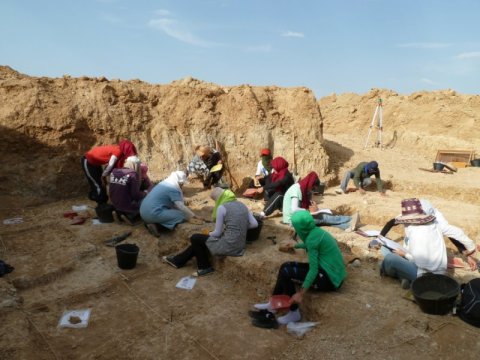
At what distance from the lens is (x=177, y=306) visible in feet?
13.9

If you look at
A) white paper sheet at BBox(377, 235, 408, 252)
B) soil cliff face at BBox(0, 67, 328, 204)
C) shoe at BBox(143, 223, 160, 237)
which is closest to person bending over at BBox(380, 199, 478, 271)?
white paper sheet at BBox(377, 235, 408, 252)

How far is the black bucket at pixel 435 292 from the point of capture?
361 cm

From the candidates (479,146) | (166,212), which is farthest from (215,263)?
(479,146)

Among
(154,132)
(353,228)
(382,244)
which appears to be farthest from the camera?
(154,132)

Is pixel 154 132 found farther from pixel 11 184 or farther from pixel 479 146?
pixel 479 146

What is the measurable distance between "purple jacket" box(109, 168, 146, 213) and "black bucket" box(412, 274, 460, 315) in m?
4.42

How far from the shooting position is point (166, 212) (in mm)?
5812

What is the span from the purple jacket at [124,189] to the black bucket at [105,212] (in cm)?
16

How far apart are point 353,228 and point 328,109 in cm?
1659

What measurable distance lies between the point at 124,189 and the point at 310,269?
359 centimetres

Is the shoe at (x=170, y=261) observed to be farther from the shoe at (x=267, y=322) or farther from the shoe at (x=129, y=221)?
the shoe at (x=267, y=322)

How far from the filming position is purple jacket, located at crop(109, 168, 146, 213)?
6.10 metres

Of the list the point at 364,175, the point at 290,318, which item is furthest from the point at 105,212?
the point at 364,175

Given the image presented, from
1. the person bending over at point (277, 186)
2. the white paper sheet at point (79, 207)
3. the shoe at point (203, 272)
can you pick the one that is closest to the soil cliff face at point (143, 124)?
the white paper sheet at point (79, 207)
